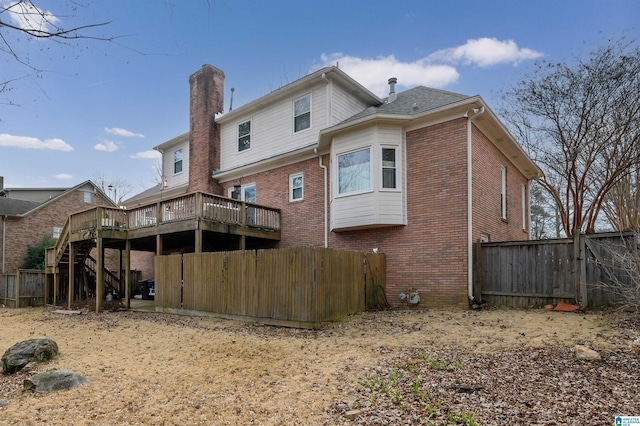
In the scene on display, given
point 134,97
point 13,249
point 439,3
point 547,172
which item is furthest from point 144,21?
point 13,249

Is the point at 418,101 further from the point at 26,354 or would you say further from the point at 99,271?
the point at 99,271

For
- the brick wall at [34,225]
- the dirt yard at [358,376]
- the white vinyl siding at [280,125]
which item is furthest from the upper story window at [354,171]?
the brick wall at [34,225]

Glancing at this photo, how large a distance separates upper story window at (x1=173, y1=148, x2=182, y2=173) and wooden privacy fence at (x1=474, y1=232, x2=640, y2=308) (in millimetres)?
15087

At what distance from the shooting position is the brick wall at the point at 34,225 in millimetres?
22203

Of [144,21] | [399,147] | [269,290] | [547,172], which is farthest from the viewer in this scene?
[547,172]

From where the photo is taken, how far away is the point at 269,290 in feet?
29.9

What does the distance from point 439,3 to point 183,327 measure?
36.2ft

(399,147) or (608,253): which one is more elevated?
(399,147)

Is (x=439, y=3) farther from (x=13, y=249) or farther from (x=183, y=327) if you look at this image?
(x=13, y=249)

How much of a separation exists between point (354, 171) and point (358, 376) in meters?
7.61

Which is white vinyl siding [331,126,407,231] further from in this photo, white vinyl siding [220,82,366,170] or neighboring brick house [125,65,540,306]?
white vinyl siding [220,82,366,170]

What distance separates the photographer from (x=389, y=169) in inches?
449

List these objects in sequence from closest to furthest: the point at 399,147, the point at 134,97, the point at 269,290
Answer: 1. the point at 134,97
2. the point at 269,290
3. the point at 399,147

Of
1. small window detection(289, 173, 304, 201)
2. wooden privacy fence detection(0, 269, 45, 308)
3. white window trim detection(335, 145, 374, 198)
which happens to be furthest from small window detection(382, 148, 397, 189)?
wooden privacy fence detection(0, 269, 45, 308)
